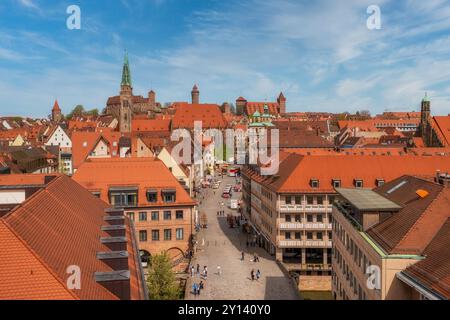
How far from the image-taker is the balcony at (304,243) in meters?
41.7

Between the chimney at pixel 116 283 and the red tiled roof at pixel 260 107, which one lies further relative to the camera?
the red tiled roof at pixel 260 107

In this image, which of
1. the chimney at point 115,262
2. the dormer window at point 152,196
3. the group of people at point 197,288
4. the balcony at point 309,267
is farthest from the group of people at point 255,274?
the chimney at point 115,262

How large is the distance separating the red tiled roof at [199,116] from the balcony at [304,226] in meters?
98.3

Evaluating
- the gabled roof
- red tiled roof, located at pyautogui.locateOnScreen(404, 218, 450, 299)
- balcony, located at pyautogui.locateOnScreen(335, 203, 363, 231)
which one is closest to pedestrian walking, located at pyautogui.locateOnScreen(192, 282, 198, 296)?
balcony, located at pyautogui.locateOnScreen(335, 203, 363, 231)

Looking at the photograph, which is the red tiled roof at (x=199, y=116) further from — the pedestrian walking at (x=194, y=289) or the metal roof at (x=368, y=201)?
the metal roof at (x=368, y=201)

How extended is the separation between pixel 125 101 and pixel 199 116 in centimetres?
2563

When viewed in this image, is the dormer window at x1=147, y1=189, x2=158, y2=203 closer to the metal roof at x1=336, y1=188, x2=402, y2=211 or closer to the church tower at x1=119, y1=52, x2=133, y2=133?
the metal roof at x1=336, y1=188, x2=402, y2=211

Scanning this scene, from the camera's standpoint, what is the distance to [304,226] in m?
42.1

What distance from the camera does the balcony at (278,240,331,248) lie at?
41.7m

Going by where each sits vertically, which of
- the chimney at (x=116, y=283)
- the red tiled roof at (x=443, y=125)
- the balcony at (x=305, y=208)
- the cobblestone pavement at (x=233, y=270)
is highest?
the red tiled roof at (x=443, y=125)

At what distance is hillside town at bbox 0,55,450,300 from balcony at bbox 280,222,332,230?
0.29ft
